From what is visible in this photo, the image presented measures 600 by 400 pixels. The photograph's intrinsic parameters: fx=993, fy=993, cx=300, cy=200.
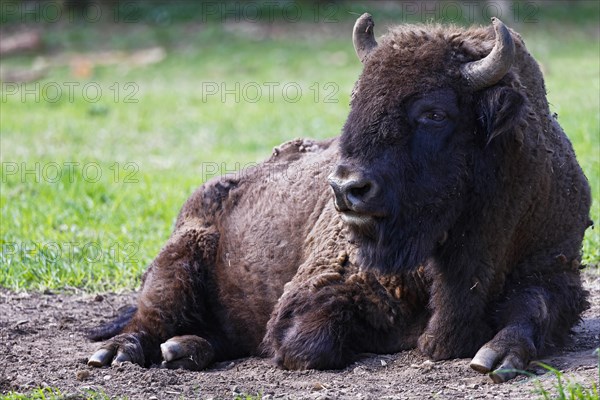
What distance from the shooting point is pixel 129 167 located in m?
12.7

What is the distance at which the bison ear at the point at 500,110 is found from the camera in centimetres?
497

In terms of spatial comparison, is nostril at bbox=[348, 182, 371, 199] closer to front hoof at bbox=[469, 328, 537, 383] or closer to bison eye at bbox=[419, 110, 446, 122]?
bison eye at bbox=[419, 110, 446, 122]

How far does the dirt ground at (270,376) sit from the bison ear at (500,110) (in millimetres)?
1205

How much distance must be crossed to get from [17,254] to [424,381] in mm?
4603

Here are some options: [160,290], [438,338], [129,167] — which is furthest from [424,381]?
[129,167]

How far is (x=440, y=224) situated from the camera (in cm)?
511

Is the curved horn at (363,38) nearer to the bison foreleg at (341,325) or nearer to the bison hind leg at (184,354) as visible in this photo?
the bison foreleg at (341,325)

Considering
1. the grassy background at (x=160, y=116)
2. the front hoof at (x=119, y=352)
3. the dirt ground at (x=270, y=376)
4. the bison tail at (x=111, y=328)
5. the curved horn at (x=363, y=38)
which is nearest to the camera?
the dirt ground at (x=270, y=376)

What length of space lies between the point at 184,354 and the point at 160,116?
11.5 meters
